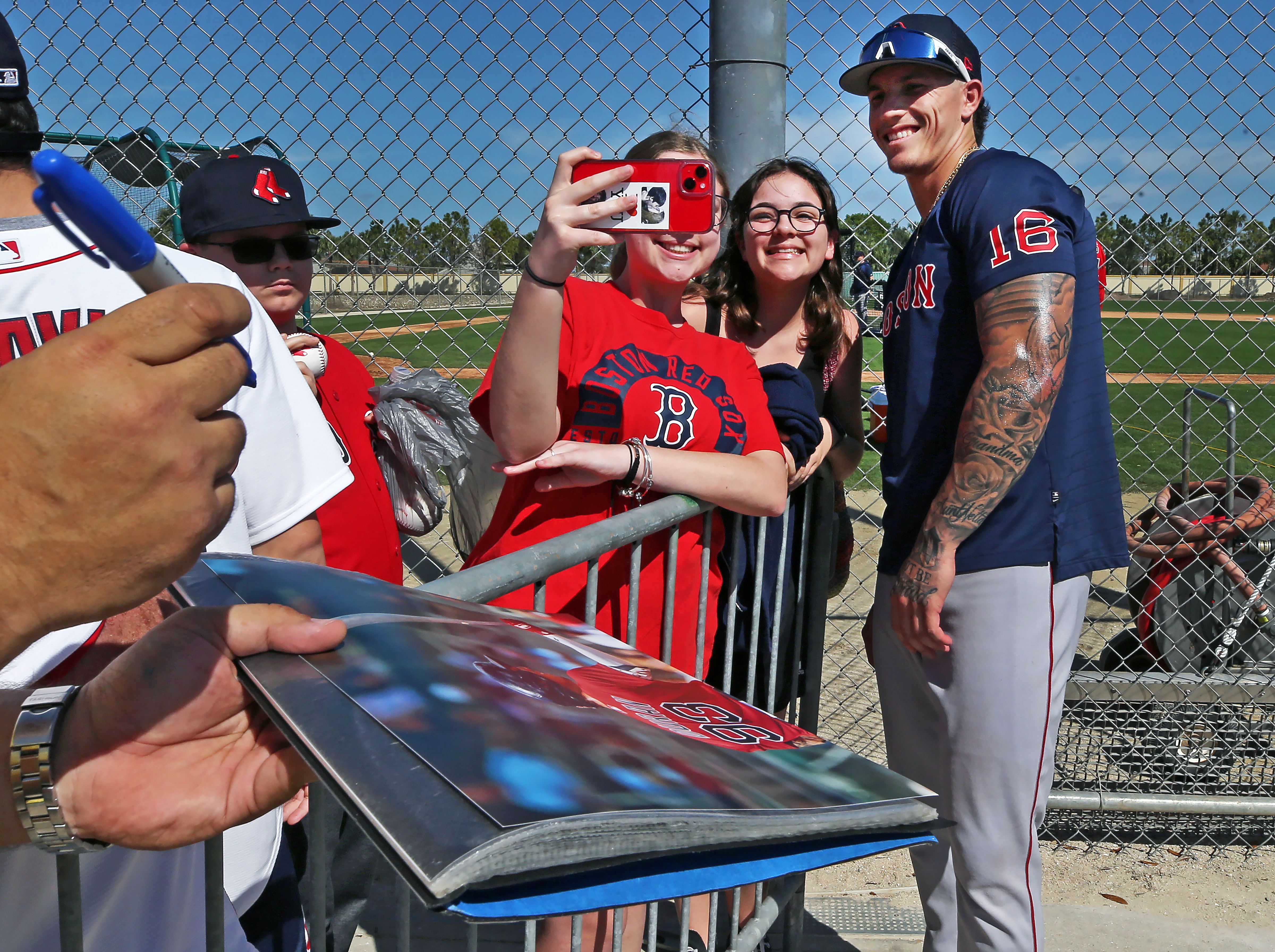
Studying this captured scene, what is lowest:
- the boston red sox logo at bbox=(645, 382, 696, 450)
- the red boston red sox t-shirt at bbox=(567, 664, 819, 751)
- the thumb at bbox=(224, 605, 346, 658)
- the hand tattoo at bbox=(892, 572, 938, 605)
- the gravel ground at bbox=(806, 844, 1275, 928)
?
the gravel ground at bbox=(806, 844, 1275, 928)

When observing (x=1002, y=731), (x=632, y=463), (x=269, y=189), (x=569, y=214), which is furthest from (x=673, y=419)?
(x=269, y=189)

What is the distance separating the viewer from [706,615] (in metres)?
2.20

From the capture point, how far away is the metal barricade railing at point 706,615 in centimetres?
131

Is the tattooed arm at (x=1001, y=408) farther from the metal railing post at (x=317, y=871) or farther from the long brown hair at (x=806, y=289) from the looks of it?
the metal railing post at (x=317, y=871)

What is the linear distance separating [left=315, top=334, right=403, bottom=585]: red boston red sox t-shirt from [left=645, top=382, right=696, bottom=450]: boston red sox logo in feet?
2.41

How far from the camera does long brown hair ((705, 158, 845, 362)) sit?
2.70m

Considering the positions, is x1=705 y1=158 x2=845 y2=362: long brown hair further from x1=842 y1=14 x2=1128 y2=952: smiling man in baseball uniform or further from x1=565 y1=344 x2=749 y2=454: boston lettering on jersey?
x1=565 y1=344 x2=749 y2=454: boston lettering on jersey

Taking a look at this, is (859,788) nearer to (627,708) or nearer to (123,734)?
(627,708)

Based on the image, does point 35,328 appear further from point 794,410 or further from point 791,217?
point 791,217

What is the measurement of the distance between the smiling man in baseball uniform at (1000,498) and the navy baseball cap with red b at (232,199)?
175cm

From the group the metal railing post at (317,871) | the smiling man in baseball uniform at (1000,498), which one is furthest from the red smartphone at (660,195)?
the metal railing post at (317,871)

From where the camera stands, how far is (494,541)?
6.98ft

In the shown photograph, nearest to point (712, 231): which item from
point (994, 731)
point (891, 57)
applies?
point (891, 57)

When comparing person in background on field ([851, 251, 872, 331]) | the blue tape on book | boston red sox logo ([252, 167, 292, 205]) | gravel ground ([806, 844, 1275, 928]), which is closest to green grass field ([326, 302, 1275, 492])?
boston red sox logo ([252, 167, 292, 205])
